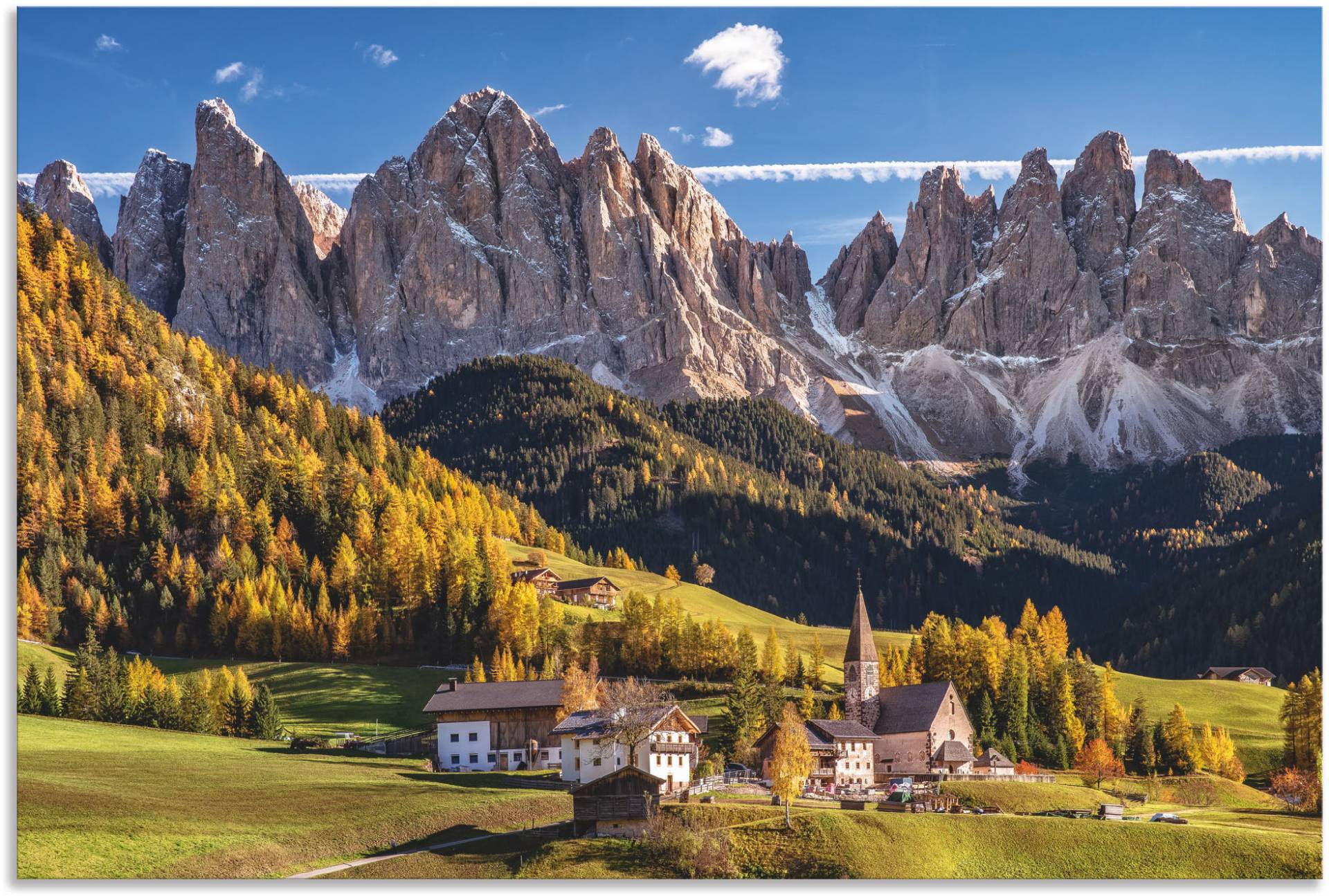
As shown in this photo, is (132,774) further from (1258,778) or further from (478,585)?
(1258,778)

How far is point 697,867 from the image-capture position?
58.0m

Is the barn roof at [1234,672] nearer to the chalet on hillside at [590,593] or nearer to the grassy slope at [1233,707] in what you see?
the grassy slope at [1233,707]

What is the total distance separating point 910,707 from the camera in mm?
99312

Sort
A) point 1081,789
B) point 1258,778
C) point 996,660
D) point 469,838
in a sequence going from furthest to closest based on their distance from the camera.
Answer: point 996,660, point 1258,778, point 1081,789, point 469,838

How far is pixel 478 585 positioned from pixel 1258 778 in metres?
64.2

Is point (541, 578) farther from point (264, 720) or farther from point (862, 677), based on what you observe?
point (264, 720)

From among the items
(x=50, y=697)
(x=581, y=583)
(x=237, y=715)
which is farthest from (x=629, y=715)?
(x=581, y=583)

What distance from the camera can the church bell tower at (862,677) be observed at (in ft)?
336

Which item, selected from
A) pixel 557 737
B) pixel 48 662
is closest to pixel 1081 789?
pixel 557 737

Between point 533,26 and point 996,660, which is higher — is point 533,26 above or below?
above

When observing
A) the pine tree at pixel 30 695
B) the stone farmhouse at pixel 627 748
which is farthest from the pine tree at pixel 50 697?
the stone farmhouse at pixel 627 748

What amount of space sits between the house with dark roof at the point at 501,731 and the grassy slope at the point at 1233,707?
167 ft

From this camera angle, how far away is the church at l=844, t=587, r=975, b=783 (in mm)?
95000

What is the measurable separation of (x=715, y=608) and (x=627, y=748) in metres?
93.6
